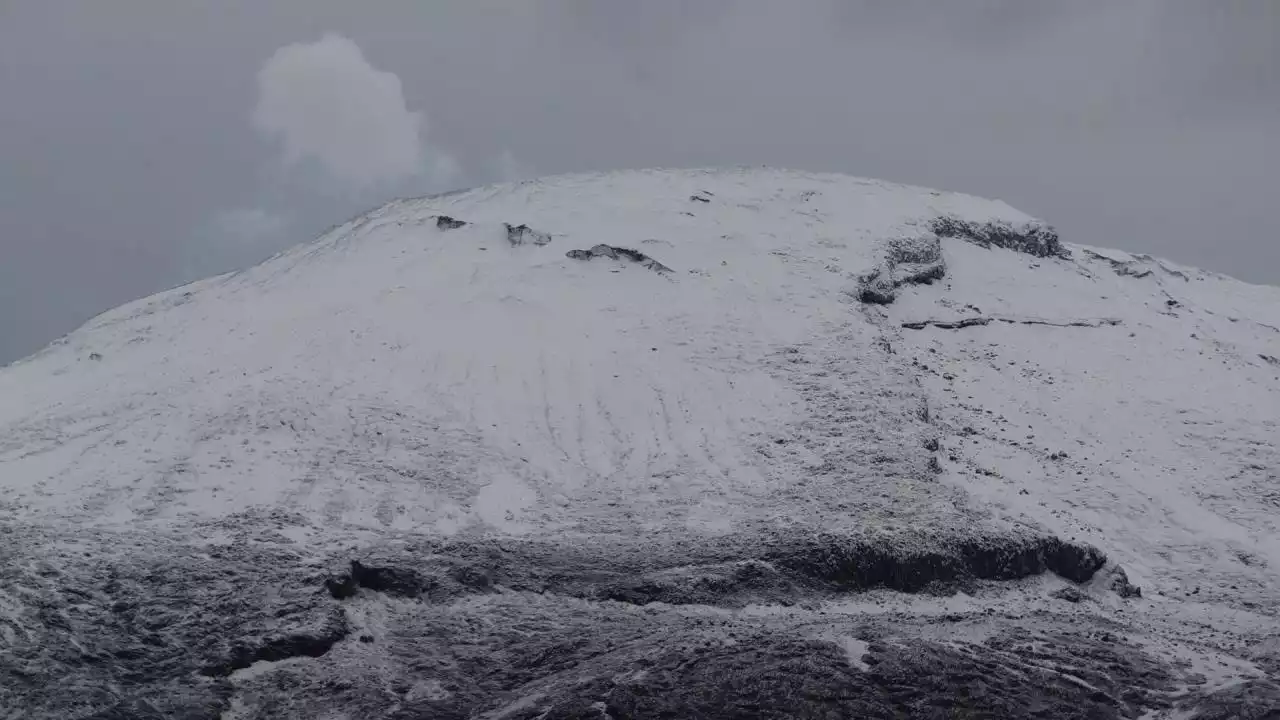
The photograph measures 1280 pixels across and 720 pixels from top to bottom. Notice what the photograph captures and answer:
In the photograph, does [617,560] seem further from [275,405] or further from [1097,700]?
[275,405]

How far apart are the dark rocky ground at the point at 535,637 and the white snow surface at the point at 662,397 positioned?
2026mm

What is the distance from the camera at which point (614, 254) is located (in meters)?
41.7

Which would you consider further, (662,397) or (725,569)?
(662,397)

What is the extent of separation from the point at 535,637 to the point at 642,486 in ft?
26.4

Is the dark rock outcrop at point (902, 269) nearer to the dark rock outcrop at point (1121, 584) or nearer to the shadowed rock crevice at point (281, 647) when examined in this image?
the dark rock outcrop at point (1121, 584)

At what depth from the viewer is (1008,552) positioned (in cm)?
2155

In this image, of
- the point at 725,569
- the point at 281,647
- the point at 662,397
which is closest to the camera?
the point at 281,647

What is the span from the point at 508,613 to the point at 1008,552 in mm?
10518

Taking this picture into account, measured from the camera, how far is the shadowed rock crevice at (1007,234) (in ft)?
160

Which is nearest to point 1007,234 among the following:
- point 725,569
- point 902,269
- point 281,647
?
point 902,269

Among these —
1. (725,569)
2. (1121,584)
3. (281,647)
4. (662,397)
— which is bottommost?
(281,647)

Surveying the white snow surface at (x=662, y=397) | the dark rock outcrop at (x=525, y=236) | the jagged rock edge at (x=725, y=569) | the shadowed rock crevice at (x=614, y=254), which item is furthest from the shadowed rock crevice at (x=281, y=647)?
the dark rock outcrop at (x=525, y=236)

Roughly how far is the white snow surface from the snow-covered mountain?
0.53ft

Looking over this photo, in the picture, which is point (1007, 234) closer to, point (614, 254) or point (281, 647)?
point (614, 254)
